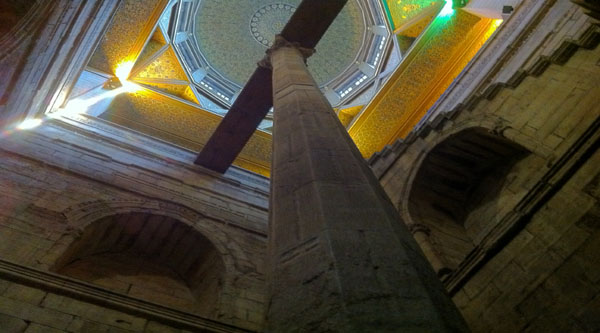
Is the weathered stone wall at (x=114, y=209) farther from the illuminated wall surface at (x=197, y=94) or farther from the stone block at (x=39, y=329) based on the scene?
the illuminated wall surface at (x=197, y=94)

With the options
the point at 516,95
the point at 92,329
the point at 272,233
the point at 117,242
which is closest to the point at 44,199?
the point at 117,242

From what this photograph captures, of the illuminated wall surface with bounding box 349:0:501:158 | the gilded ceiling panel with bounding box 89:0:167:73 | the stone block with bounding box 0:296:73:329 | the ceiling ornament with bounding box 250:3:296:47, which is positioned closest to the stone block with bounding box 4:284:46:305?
the stone block with bounding box 0:296:73:329

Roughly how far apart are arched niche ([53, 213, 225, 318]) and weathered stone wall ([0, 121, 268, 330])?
2 cm

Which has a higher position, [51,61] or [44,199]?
[51,61]

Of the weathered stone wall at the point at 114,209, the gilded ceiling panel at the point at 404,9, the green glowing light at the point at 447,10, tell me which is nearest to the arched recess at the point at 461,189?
the weathered stone wall at the point at 114,209

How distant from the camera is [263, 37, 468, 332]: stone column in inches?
58.2

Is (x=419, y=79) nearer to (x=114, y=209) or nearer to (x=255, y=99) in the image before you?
(x=255, y=99)

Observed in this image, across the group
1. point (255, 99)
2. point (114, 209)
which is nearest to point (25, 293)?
point (114, 209)

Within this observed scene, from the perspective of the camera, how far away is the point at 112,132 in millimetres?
8750

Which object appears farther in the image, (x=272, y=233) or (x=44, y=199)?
(x=44, y=199)

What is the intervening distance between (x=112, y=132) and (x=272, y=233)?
756cm

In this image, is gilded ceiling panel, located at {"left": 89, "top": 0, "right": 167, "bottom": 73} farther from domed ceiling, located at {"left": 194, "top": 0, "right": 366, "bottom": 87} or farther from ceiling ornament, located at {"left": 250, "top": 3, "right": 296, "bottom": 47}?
ceiling ornament, located at {"left": 250, "top": 3, "right": 296, "bottom": 47}

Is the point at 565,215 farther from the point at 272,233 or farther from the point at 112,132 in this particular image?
the point at 112,132

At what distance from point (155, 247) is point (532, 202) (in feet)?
15.7
